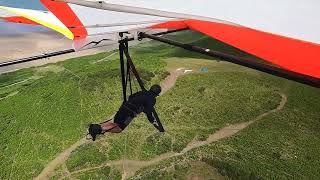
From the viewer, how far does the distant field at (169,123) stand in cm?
1784

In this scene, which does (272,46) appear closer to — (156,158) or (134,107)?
(134,107)

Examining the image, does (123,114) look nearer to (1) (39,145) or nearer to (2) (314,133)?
(1) (39,145)

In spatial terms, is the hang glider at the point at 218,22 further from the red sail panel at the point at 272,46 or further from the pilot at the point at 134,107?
the pilot at the point at 134,107

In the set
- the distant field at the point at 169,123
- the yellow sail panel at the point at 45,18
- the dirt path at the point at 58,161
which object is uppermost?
the yellow sail panel at the point at 45,18

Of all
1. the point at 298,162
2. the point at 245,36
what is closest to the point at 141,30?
the point at 245,36

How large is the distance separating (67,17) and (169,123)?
1173 cm

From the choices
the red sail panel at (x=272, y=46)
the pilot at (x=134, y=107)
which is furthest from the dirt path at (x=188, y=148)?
the red sail panel at (x=272, y=46)

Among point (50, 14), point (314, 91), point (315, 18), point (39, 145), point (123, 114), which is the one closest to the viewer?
point (315, 18)

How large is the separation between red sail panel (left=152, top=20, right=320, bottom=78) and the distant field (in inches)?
424

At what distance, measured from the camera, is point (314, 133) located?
65.1 ft

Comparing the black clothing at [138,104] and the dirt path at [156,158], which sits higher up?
the black clothing at [138,104]

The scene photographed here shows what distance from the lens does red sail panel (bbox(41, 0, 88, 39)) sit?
852 centimetres

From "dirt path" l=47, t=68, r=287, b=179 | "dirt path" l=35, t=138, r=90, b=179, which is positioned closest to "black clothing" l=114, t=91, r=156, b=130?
"dirt path" l=47, t=68, r=287, b=179

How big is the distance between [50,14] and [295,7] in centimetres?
683
